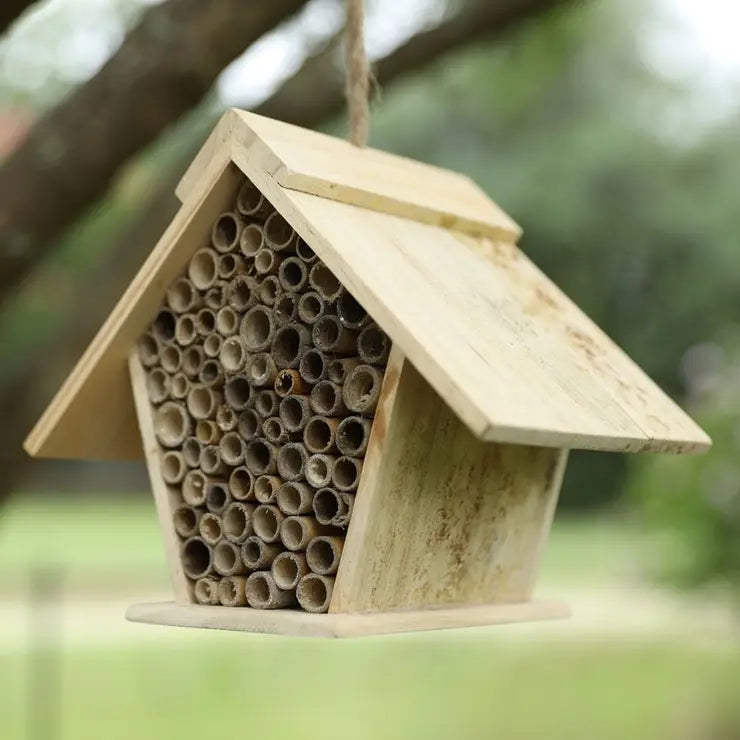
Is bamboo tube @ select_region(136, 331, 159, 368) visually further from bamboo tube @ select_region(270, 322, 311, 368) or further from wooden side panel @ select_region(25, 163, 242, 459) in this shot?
bamboo tube @ select_region(270, 322, 311, 368)

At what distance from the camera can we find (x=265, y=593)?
37.6 inches

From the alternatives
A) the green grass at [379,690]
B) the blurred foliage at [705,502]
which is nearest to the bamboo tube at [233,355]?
the blurred foliage at [705,502]

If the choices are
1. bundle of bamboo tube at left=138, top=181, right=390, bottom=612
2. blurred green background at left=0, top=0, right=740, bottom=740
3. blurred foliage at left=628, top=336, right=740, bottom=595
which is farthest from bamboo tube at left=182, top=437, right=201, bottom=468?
blurred foliage at left=628, top=336, right=740, bottom=595

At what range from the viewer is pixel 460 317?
3.03ft

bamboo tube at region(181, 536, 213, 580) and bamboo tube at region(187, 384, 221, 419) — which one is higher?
bamboo tube at region(187, 384, 221, 419)

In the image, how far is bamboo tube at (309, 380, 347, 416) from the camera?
37.0 inches

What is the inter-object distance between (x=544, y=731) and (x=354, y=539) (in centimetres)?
414

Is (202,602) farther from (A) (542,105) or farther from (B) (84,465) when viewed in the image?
(B) (84,465)

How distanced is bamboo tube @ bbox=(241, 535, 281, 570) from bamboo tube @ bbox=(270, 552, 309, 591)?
0.03 feet

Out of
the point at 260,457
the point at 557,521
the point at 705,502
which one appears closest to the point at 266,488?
the point at 260,457

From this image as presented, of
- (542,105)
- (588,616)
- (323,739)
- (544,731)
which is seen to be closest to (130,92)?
(323,739)

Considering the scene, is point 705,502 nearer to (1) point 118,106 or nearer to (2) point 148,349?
(1) point 118,106


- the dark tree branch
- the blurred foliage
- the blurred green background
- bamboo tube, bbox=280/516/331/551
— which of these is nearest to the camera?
bamboo tube, bbox=280/516/331/551

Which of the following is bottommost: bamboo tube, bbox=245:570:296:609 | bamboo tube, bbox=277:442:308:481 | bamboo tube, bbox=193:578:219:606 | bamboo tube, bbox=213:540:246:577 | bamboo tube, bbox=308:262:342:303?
bamboo tube, bbox=193:578:219:606
